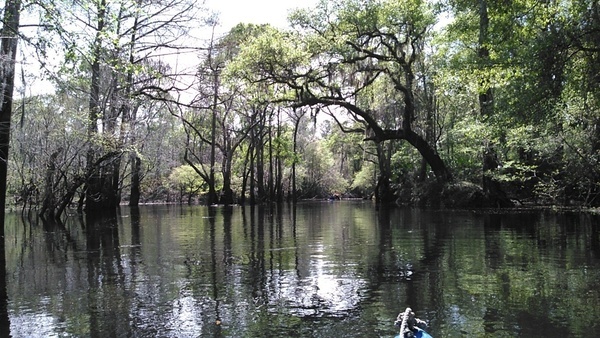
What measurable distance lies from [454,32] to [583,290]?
2087 centimetres

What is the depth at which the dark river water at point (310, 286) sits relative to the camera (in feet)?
18.5

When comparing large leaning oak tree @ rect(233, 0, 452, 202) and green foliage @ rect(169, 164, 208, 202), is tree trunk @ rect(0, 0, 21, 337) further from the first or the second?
green foliage @ rect(169, 164, 208, 202)

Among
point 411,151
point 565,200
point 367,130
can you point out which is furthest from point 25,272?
point 411,151

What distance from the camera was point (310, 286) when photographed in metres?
7.68

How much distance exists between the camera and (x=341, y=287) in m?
7.51

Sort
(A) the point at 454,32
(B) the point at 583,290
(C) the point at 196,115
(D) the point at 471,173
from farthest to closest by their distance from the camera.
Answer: (C) the point at 196,115
(D) the point at 471,173
(A) the point at 454,32
(B) the point at 583,290

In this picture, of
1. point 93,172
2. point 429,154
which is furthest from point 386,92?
point 93,172

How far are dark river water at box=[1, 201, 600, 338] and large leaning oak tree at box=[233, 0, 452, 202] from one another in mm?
13428

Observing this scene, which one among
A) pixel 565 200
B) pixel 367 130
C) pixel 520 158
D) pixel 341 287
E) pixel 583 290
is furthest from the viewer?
pixel 367 130

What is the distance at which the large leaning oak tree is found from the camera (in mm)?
25109

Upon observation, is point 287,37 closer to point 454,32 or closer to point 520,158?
point 454,32

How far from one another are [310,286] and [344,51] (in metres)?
20.3

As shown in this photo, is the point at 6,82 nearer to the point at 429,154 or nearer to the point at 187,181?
the point at 429,154

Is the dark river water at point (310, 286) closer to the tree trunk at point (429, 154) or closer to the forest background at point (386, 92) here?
the forest background at point (386, 92)
